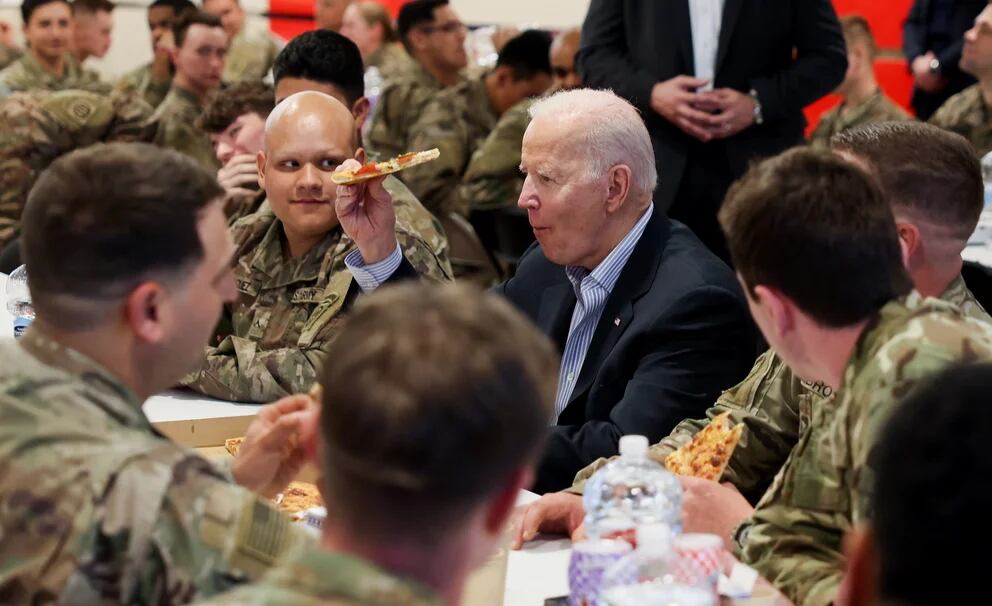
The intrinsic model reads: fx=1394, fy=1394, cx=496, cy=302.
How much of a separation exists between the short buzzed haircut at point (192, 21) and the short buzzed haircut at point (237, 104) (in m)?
3.28

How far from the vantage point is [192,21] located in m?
7.72

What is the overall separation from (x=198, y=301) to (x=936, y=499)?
1.02 m

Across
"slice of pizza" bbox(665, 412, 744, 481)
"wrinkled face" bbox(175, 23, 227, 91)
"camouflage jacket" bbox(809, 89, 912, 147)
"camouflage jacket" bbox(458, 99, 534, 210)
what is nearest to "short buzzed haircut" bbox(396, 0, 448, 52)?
"wrinkled face" bbox(175, 23, 227, 91)

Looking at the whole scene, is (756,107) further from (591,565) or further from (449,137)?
(449,137)

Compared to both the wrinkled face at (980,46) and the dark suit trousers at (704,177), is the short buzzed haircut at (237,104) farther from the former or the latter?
the wrinkled face at (980,46)

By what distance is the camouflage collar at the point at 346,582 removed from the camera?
118cm

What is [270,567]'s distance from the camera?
152 cm

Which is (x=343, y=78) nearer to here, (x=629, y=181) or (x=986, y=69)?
(x=629, y=181)

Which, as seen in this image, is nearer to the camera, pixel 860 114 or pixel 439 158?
pixel 439 158

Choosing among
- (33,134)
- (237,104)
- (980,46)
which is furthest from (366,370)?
(980,46)

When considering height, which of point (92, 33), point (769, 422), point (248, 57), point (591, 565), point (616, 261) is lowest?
point (248, 57)

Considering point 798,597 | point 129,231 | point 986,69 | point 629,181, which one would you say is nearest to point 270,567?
point 129,231

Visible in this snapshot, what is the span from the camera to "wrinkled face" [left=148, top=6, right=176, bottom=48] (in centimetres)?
905

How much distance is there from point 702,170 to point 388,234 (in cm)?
144
